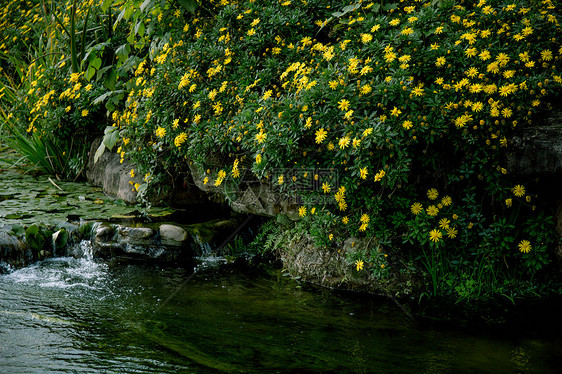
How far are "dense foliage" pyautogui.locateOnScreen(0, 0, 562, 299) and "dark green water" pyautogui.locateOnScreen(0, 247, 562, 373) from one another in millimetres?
508

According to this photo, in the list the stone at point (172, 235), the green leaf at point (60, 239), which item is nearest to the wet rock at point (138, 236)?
the stone at point (172, 235)

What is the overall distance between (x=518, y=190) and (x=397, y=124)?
3.01ft

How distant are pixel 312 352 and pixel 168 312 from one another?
1.03m

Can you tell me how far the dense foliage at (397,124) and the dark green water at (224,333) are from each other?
0.51 m

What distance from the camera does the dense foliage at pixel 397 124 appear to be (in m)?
2.97

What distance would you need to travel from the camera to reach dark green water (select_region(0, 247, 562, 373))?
2.38 metres

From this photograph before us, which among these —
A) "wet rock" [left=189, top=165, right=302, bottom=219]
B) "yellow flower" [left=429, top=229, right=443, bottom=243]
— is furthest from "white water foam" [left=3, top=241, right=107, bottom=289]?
"yellow flower" [left=429, top=229, right=443, bottom=243]

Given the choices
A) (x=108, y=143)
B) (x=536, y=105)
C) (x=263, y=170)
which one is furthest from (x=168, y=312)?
(x=536, y=105)

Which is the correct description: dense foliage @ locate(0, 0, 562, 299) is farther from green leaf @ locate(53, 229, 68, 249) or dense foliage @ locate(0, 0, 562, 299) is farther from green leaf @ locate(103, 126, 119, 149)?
green leaf @ locate(53, 229, 68, 249)

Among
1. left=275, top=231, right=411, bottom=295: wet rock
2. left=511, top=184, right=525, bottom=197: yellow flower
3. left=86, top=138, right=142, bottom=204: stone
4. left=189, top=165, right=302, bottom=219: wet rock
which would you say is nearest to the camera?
left=511, top=184, right=525, bottom=197: yellow flower

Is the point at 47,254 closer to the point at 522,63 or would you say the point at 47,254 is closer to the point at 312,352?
the point at 312,352

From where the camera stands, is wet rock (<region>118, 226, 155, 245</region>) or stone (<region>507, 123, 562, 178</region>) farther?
wet rock (<region>118, 226, 155, 245</region>)

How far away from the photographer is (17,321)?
2.80 metres

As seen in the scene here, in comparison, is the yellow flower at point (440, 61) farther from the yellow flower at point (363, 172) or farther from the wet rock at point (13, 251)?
the wet rock at point (13, 251)
